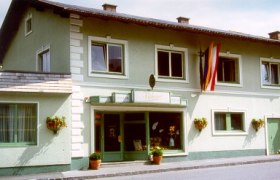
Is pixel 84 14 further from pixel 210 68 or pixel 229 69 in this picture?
pixel 229 69

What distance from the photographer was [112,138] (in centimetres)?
1848

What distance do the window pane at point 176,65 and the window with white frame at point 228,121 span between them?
8.80ft

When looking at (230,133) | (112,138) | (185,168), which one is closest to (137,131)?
(112,138)

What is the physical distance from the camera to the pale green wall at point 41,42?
17.7 meters

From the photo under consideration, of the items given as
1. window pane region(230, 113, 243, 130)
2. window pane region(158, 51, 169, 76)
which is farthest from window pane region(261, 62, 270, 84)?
window pane region(158, 51, 169, 76)

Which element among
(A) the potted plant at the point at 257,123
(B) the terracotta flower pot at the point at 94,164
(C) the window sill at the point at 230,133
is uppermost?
(A) the potted plant at the point at 257,123

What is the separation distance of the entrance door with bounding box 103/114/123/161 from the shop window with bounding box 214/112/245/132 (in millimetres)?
5135

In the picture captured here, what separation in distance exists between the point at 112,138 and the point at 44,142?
340 centimetres

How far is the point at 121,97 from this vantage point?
17.4m

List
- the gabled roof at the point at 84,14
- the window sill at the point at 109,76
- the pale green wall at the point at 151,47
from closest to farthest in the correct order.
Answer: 1. the gabled roof at the point at 84,14
2. the window sill at the point at 109,76
3. the pale green wall at the point at 151,47

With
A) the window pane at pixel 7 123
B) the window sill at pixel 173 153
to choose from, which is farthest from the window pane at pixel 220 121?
the window pane at pixel 7 123

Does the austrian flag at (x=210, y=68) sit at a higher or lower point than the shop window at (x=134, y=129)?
higher

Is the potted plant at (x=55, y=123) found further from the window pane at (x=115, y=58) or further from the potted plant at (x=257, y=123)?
the potted plant at (x=257, y=123)

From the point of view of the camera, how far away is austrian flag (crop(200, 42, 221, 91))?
20062mm
